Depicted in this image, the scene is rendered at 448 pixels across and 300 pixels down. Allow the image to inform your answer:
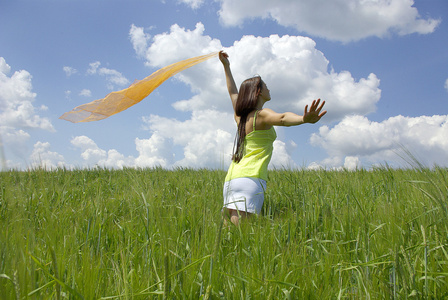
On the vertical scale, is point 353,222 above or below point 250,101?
below

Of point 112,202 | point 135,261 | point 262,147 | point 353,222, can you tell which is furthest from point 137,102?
point 353,222

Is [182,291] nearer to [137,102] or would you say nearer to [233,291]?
[233,291]

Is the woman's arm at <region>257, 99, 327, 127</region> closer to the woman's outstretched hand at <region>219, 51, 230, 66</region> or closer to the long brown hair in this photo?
the long brown hair

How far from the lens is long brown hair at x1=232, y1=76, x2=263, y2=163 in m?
4.02

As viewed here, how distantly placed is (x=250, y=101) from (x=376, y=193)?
2223 mm

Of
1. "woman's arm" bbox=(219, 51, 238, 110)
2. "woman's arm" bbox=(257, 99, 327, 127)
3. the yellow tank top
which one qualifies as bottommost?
the yellow tank top

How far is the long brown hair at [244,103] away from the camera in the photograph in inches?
158

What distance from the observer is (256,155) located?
3.85 meters

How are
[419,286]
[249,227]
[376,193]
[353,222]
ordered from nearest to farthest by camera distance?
[419,286] < [353,222] < [249,227] < [376,193]

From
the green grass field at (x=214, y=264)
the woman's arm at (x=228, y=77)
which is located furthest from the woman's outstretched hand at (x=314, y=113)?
the woman's arm at (x=228, y=77)

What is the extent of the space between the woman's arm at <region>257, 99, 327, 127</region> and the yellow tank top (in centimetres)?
16

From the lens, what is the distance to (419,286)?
65.5 inches

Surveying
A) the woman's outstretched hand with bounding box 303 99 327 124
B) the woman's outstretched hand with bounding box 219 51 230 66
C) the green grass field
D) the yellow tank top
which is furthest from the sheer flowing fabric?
the woman's outstretched hand with bounding box 303 99 327 124

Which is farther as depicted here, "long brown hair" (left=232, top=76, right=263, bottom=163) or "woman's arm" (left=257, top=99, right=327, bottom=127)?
"long brown hair" (left=232, top=76, right=263, bottom=163)
